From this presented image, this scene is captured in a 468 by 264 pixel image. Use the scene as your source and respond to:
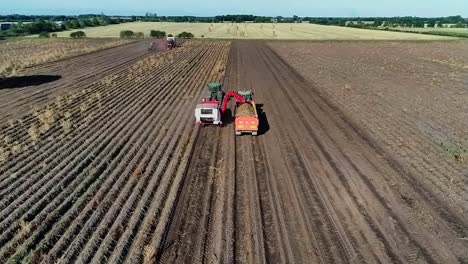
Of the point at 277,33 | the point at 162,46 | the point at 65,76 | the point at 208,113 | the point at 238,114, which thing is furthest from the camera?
the point at 277,33

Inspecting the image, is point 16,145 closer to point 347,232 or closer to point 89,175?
point 89,175

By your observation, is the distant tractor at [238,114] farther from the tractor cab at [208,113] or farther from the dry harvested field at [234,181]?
the dry harvested field at [234,181]

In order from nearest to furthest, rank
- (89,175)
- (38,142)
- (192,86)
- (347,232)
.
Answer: (347,232) → (89,175) → (38,142) → (192,86)

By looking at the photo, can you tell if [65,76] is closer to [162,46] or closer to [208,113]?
→ [208,113]

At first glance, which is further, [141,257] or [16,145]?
[16,145]

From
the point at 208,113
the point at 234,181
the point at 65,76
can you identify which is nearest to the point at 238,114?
the point at 208,113

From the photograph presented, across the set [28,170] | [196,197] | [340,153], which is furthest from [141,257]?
[340,153]
